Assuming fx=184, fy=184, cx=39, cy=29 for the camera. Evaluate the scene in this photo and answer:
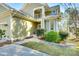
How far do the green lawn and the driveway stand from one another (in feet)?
0.20

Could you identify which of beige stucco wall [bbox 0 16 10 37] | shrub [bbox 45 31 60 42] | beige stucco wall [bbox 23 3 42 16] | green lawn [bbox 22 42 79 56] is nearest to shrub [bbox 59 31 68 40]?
shrub [bbox 45 31 60 42]

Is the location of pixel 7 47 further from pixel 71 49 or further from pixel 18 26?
pixel 71 49

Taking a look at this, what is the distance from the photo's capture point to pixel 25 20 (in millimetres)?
2740

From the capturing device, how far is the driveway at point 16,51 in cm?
264

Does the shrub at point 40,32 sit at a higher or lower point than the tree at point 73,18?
lower

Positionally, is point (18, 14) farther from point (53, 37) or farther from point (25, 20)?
point (53, 37)

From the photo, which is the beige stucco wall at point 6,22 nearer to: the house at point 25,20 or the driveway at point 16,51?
the house at point 25,20

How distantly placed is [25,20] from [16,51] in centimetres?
48

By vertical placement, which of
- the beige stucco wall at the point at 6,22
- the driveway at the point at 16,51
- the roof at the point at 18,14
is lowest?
the driveway at the point at 16,51

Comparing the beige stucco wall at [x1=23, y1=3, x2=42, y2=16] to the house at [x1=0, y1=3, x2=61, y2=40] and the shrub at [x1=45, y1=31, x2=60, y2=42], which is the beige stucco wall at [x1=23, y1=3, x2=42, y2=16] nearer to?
the house at [x1=0, y1=3, x2=61, y2=40]

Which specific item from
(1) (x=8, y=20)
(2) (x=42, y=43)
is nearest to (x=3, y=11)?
(1) (x=8, y=20)

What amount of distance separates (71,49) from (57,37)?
27 cm

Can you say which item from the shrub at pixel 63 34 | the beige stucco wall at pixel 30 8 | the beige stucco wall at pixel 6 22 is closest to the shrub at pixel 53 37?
the shrub at pixel 63 34

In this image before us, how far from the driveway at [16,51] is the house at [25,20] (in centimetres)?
14
